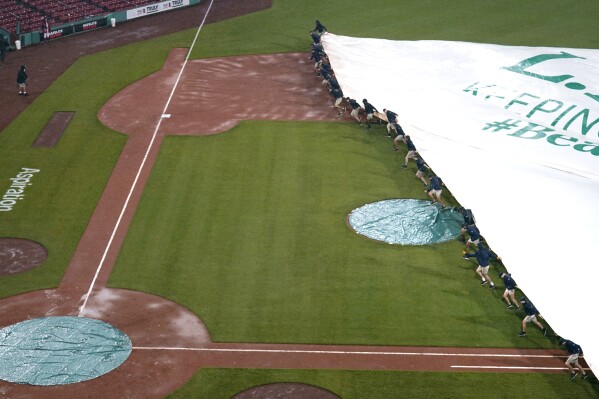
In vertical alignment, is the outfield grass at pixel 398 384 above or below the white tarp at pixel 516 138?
below

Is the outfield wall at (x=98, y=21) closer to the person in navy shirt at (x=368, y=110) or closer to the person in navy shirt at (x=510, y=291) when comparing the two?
the person in navy shirt at (x=368, y=110)

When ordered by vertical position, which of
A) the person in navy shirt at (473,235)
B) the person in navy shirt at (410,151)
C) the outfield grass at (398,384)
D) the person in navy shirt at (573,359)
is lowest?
the outfield grass at (398,384)

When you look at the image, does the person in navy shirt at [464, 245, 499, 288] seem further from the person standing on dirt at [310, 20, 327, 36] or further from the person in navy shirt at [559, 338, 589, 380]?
the person standing on dirt at [310, 20, 327, 36]

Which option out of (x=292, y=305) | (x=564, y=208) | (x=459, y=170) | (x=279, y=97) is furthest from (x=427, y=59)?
(x=292, y=305)

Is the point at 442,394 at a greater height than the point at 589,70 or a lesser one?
lesser

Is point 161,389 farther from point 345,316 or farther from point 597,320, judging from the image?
point 597,320

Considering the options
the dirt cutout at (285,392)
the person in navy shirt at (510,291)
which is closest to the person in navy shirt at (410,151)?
the person in navy shirt at (510,291)
